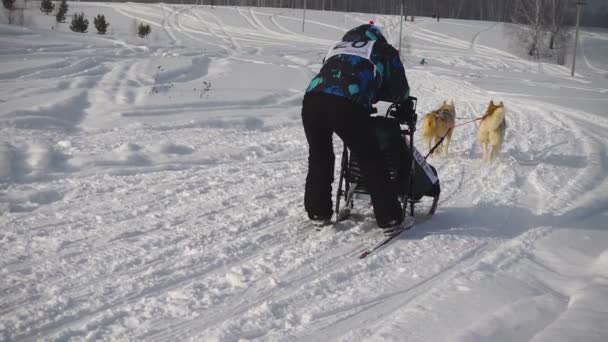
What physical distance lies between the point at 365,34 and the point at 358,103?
530 millimetres

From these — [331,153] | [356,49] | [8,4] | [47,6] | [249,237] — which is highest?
[47,6]

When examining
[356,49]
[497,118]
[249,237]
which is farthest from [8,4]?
[356,49]

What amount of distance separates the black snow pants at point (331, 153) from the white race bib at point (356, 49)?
337 mm

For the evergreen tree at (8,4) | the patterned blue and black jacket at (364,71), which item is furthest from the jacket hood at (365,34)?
the evergreen tree at (8,4)

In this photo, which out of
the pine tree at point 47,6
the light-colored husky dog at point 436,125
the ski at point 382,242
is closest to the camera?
the ski at point 382,242

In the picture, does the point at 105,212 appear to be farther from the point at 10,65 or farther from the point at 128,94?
the point at 10,65

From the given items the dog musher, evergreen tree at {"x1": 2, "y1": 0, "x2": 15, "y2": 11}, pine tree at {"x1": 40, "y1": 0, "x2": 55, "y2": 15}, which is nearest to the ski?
the dog musher

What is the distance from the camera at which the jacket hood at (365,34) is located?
3.58 m

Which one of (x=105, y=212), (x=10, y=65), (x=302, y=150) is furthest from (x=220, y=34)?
(x=105, y=212)

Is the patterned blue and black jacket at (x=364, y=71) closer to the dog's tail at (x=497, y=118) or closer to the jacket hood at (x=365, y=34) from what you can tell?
the jacket hood at (x=365, y=34)

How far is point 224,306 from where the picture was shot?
266 centimetres

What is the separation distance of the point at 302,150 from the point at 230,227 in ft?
9.24

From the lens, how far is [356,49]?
3.52 metres

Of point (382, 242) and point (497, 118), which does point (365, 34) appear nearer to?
point (382, 242)
